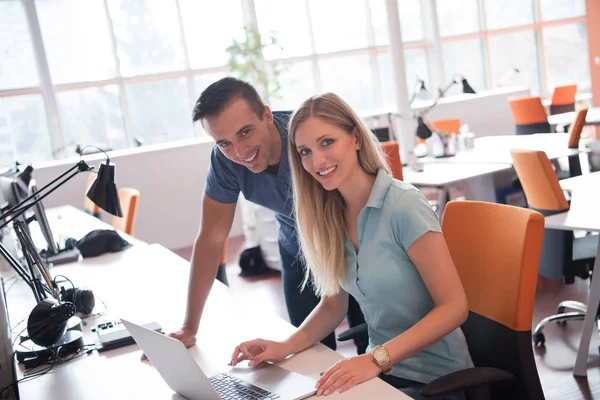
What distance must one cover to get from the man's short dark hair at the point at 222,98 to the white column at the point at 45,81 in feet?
20.3

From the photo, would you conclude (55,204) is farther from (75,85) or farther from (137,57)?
(137,57)

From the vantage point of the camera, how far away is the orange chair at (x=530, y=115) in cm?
713

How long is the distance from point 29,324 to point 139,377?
0.41 metres

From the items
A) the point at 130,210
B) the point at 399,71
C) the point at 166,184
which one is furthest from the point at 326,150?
the point at 166,184

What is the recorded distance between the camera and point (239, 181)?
2.19 metres

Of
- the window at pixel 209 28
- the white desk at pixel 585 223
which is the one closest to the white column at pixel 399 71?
the window at pixel 209 28

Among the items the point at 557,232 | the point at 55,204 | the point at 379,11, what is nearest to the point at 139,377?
the point at 557,232

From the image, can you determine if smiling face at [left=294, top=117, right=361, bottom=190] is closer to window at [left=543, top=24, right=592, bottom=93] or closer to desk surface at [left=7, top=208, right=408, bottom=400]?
desk surface at [left=7, top=208, right=408, bottom=400]

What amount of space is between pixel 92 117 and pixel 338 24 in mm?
3906

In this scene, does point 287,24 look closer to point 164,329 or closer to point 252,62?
point 252,62

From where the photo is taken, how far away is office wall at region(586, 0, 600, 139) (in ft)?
36.2

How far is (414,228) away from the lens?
5.15 feet

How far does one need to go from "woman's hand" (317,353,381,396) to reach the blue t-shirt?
30.6 inches

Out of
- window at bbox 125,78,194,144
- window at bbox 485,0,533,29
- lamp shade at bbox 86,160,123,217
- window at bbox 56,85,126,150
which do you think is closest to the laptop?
lamp shade at bbox 86,160,123,217
